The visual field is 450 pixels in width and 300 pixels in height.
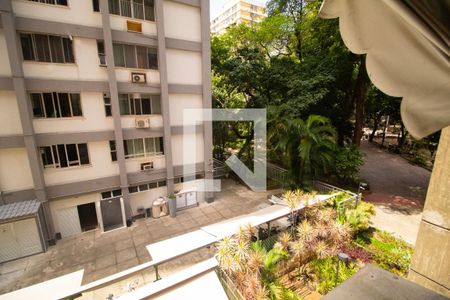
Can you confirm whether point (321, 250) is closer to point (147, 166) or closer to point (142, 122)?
point (147, 166)

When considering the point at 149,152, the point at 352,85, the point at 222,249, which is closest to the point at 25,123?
the point at 149,152

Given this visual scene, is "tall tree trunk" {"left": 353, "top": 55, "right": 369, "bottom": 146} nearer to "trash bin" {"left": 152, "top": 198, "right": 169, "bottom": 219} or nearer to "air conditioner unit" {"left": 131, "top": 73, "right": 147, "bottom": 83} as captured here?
"trash bin" {"left": 152, "top": 198, "right": 169, "bottom": 219}

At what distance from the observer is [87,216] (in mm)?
12578

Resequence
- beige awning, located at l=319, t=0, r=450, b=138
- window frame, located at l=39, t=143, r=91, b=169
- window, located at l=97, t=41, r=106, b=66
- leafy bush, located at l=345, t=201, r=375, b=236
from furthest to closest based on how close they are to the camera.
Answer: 1. window, located at l=97, t=41, r=106, b=66
2. window frame, located at l=39, t=143, r=91, b=169
3. leafy bush, located at l=345, t=201, r=375, b=236
4. beige awning, located at l=319, t=0, r=450, b=138

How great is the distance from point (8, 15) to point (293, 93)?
48.8 ft

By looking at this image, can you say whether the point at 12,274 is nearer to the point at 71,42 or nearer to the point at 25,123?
the point at 25,123

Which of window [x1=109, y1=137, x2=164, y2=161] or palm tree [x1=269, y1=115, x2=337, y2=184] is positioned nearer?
window [x1=109, y1=137, x2=164, y2=161]

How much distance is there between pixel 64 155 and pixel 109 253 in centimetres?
540

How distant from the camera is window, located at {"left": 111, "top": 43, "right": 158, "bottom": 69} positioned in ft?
39.3

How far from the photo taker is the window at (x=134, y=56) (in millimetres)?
11984

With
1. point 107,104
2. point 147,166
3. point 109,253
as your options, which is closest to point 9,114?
point 107,104

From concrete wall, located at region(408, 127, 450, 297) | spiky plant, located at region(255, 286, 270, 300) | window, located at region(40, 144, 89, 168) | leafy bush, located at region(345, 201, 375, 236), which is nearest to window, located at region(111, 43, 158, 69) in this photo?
window, located at region(40, 144, 89, 168)

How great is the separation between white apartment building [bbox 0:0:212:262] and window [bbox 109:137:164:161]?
6 centimetres

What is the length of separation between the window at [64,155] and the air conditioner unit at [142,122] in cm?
283
